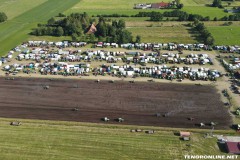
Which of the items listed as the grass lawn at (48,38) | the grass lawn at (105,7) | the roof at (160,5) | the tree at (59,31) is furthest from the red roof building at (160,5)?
the tree at (59,31)

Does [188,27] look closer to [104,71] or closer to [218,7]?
[218,7]

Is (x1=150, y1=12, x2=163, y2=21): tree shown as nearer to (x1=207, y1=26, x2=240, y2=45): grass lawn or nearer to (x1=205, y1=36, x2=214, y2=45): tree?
(x1=207, y1=26, x2=240, y2=45): grass lawn

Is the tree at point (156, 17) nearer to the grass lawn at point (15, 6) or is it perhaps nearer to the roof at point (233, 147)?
the grass lawn at point (15, 6)

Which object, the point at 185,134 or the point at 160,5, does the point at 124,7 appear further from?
the point at 185,134

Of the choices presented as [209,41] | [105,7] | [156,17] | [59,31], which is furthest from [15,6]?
[209,41]

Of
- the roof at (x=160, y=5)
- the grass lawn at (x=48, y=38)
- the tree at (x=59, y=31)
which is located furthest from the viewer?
the roof at (x=160, y=5)
